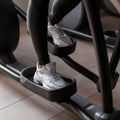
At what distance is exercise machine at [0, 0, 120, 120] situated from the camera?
3.00 ft

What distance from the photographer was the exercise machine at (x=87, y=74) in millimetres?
915

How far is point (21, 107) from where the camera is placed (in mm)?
1363

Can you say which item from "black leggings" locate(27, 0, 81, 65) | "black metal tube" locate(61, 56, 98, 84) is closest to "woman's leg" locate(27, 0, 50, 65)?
"black leggings" locate(27, 0, 81, 65)

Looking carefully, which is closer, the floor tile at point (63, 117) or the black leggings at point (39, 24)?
the black leggings at point (39, 24)

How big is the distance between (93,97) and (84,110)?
0.30 m

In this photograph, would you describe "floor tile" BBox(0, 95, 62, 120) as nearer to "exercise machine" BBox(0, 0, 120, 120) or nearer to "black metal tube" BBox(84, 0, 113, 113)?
"exercise machine" BBox(0, 0, 120, 120)

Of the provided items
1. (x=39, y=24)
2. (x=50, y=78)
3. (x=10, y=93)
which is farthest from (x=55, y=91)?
(x=10, y=93)

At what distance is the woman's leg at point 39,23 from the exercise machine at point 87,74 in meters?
0.16

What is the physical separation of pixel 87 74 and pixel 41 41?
33cm

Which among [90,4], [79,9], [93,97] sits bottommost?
[93,97]

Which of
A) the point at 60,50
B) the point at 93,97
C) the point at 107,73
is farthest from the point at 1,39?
the point at 107,73

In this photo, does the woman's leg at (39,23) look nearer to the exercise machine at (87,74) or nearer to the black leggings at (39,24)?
the black leggings at (39,24)

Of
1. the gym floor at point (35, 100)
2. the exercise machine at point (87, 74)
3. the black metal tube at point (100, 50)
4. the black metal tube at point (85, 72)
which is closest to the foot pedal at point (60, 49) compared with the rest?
the exercise machine at point (87, 74)

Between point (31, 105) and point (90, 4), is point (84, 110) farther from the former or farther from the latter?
point (90, 4)
